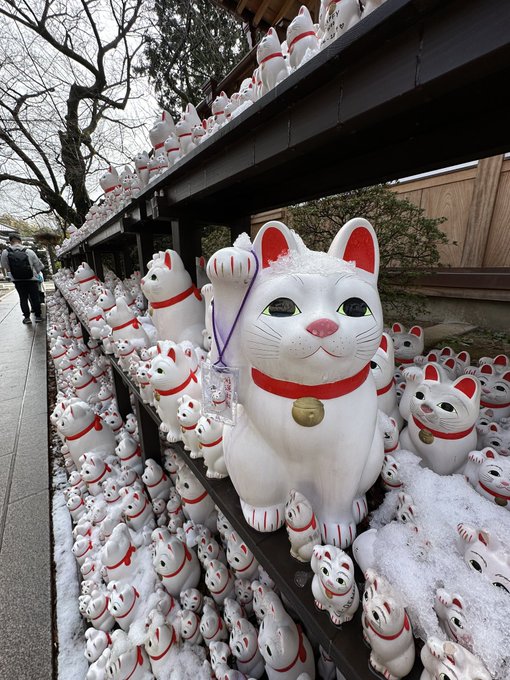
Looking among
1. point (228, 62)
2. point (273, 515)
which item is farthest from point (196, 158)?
point (228, 62)

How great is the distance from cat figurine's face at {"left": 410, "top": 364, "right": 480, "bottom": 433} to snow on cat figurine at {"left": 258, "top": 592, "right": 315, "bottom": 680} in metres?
0.67

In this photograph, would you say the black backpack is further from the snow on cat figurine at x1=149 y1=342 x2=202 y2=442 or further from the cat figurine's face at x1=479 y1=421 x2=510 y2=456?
the cat figurine's face at x1=479 y1=421 x2=510 y2=456

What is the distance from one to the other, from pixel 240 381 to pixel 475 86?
711 millimetres

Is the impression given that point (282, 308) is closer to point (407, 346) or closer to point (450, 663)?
point (450, 663)

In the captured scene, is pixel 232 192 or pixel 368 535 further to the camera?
pixel 232 192

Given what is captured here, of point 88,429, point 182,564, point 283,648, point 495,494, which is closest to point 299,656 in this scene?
point 283,648

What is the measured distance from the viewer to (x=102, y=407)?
2713mm

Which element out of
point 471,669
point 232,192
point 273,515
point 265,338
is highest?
point 232,192

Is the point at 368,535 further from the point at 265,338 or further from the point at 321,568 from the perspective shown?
the point at 265,338

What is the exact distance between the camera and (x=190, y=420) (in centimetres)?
101

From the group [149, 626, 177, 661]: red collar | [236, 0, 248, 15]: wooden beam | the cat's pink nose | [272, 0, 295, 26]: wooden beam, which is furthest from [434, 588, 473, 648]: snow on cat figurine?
[236, 0, 248, 15]: wooden beam

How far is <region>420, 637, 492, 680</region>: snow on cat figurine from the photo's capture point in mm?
372

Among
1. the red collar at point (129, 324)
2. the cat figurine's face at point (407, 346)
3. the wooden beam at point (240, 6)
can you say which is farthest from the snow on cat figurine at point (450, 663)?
the wooden beam at point (240, 6)

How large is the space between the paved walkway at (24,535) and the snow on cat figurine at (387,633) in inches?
52.5
